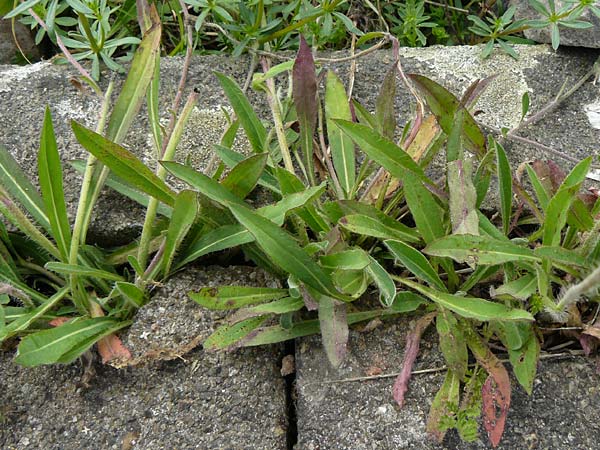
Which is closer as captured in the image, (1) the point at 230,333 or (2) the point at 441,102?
(1) the point at 230,333

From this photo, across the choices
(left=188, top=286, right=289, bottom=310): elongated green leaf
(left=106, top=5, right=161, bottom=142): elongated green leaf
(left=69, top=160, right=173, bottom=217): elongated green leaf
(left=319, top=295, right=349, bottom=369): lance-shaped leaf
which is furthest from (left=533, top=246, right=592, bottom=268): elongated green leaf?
(left=106, top=5, right=161, bottom=142): elongated green leaf

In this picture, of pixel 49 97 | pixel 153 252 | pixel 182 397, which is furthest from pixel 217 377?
pixel 49 97

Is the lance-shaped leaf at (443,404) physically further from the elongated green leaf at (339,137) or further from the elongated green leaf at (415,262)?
the elongated green leaf at (339,137)

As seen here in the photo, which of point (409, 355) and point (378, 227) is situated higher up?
point (378, 227)

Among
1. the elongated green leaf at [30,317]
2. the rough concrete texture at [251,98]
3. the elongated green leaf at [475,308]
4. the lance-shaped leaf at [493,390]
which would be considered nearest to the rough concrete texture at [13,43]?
the rough concrete texture at [251,98]

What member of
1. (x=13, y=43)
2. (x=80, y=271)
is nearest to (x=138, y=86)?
(x=80, y=271)

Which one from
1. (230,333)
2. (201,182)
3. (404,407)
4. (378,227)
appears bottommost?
(404,407)

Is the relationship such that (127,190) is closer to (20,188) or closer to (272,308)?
Result: (20,188)
